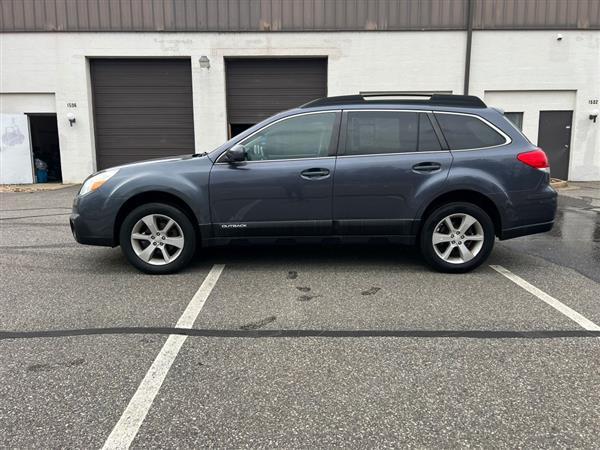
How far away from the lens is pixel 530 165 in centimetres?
532

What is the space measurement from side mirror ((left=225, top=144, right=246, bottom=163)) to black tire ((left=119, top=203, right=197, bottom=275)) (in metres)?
0.79

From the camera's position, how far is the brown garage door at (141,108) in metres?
16.3

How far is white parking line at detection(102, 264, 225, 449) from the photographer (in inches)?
101

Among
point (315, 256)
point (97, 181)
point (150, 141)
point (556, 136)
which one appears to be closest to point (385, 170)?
point (315, 256)

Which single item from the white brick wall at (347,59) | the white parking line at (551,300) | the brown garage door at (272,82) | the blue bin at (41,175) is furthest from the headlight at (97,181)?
the blue bin at (41,175)

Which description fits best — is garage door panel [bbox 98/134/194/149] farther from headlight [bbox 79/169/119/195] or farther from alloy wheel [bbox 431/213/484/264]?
alloy wheel [bbox 431/213/484/264]

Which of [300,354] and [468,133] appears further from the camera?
[468,133]

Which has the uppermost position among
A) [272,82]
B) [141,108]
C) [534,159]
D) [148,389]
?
[272,82]

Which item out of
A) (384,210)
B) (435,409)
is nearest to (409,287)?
(384,210)

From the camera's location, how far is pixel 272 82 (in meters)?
16.4

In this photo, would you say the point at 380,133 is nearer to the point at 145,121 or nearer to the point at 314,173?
the point at 314,173

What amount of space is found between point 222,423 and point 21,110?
1691cm

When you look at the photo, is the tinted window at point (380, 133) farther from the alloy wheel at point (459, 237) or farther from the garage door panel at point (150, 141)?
the garage door panel at point (150, 141)

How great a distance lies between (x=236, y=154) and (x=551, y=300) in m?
A: 3.39
